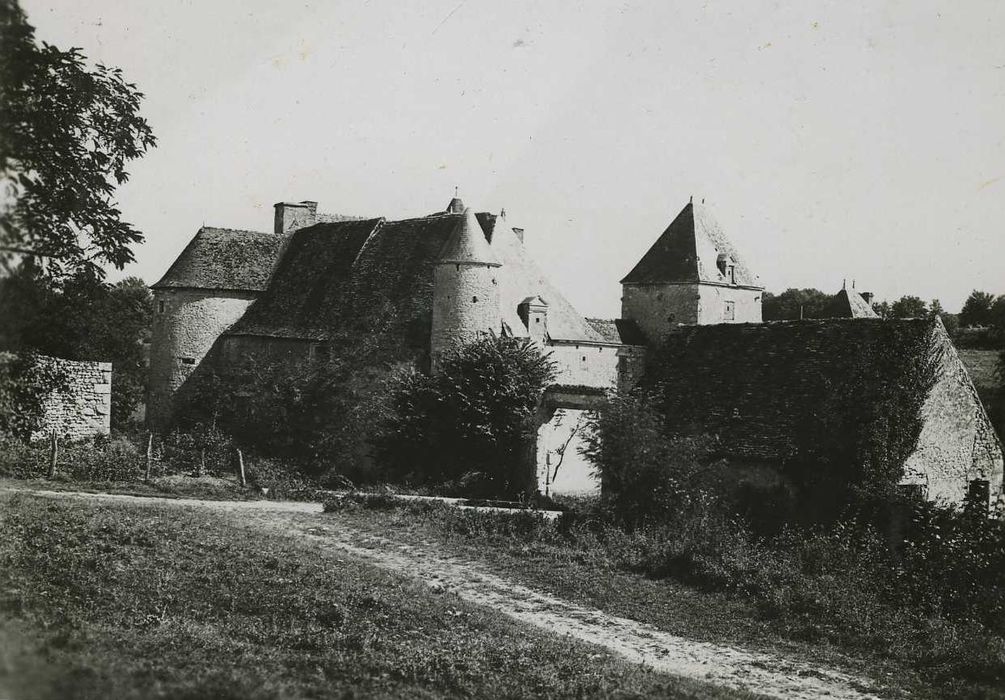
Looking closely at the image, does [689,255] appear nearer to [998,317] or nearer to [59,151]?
[998,317]

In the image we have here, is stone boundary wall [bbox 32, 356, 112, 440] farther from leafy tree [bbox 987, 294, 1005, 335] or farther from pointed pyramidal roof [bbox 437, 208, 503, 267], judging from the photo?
leafy tree [bbox 987, 294, 1005, 335]

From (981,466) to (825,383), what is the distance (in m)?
4.18

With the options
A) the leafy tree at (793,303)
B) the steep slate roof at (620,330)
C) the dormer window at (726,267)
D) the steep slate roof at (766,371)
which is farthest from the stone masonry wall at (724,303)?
the leafy tree at (793,303)

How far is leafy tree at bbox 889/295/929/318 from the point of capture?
54097mm

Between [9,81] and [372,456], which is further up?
[9,81]

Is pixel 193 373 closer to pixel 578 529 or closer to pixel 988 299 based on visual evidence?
pixel 578 529

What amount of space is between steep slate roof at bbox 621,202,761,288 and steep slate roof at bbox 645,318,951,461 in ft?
66.4

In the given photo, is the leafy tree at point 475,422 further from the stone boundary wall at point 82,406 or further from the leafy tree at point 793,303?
the leafy tree at point 793,303

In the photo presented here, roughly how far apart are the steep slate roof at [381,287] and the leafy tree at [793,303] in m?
47.3

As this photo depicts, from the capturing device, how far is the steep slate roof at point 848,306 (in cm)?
4709

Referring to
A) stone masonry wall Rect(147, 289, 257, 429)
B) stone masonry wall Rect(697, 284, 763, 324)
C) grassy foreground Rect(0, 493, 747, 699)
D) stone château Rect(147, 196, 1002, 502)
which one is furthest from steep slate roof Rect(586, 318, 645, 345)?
grassy foreground Rect(0, 493, 747, 699)

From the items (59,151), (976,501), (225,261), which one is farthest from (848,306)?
(59,151)

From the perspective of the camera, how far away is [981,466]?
71.1 ft

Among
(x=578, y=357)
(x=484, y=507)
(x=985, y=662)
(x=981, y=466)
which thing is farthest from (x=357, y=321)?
(x=985, y=662)
